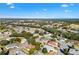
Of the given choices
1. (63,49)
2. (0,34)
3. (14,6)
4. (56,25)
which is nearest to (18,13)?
(14,6)

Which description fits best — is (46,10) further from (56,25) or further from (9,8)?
(9,8)

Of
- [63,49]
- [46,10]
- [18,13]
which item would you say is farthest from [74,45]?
[18,13]

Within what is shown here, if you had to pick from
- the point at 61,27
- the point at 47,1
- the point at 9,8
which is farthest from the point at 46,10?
the point at 9,8

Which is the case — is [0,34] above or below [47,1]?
below

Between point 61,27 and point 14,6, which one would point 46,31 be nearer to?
point 61,27

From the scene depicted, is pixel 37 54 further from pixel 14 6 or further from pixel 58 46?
pixel 14 6

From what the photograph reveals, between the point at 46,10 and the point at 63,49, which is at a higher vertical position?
the point at 46,10
